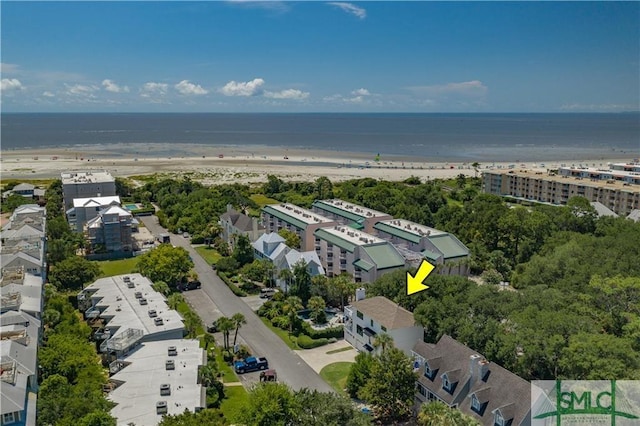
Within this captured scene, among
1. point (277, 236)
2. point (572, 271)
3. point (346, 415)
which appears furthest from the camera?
point (277, 236)

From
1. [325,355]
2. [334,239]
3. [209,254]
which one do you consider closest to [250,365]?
[325,355]

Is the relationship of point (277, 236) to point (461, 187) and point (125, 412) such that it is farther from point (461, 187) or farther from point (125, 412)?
point (461, 187)

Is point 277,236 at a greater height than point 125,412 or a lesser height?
greater

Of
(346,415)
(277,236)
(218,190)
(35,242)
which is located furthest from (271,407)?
(218,190)

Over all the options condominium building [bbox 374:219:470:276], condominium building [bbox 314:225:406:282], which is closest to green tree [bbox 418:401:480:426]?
condominium building [bbox 314:225:406:282]

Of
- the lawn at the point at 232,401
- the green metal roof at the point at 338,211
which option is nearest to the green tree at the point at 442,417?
the lawn at the point at 232,401

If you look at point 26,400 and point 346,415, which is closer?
point 346,415
